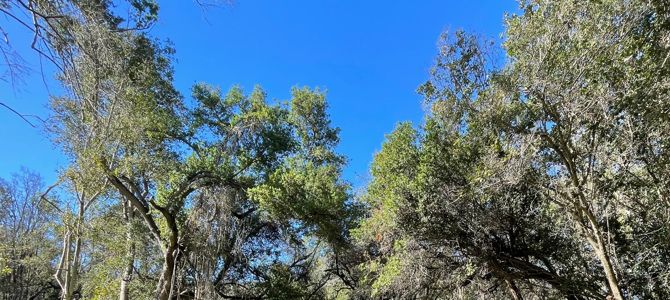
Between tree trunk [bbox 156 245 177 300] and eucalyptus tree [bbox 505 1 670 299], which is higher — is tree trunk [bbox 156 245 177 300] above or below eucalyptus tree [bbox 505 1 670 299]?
below

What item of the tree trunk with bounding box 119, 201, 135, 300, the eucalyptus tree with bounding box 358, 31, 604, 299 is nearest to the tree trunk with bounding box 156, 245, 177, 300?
the tree trunk with bounding box 119, 201, 135, 300

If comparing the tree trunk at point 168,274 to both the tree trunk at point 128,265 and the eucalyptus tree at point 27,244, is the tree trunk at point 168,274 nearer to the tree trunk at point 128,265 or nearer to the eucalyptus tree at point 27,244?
the tree trunk at point 128,265

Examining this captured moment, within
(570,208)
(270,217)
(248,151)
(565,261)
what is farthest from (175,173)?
(565,261)

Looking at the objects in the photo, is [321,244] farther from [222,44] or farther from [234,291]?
[222,44]

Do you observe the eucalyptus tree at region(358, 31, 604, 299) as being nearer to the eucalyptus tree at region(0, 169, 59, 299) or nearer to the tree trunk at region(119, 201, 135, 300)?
the tree trunk at region(119, 201, 135, 300)

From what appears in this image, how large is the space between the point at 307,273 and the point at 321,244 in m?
1.54

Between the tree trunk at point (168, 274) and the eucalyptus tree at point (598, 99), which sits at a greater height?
the eucalyptus tree at point (598, 99)

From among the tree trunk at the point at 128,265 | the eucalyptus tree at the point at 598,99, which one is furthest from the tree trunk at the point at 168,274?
the eucalyptus tree at the point at 598,99

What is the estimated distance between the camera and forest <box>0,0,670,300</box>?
495cm

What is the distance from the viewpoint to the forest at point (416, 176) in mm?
4945

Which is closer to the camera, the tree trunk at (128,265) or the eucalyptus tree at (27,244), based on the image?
the tree trunk at (128,265)

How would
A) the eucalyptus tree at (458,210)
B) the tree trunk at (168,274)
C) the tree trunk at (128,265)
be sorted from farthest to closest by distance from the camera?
1. the tree trunk at (128,265)
2. the tree trunk at (168,274)
3. the eucalyptus tree at (458,210)

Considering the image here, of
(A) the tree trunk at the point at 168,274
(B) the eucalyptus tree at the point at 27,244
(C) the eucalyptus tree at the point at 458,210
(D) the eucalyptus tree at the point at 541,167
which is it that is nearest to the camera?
(D) the eucalyptus tree at the point at 541,167

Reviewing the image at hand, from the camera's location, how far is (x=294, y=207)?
9016 millimetres
